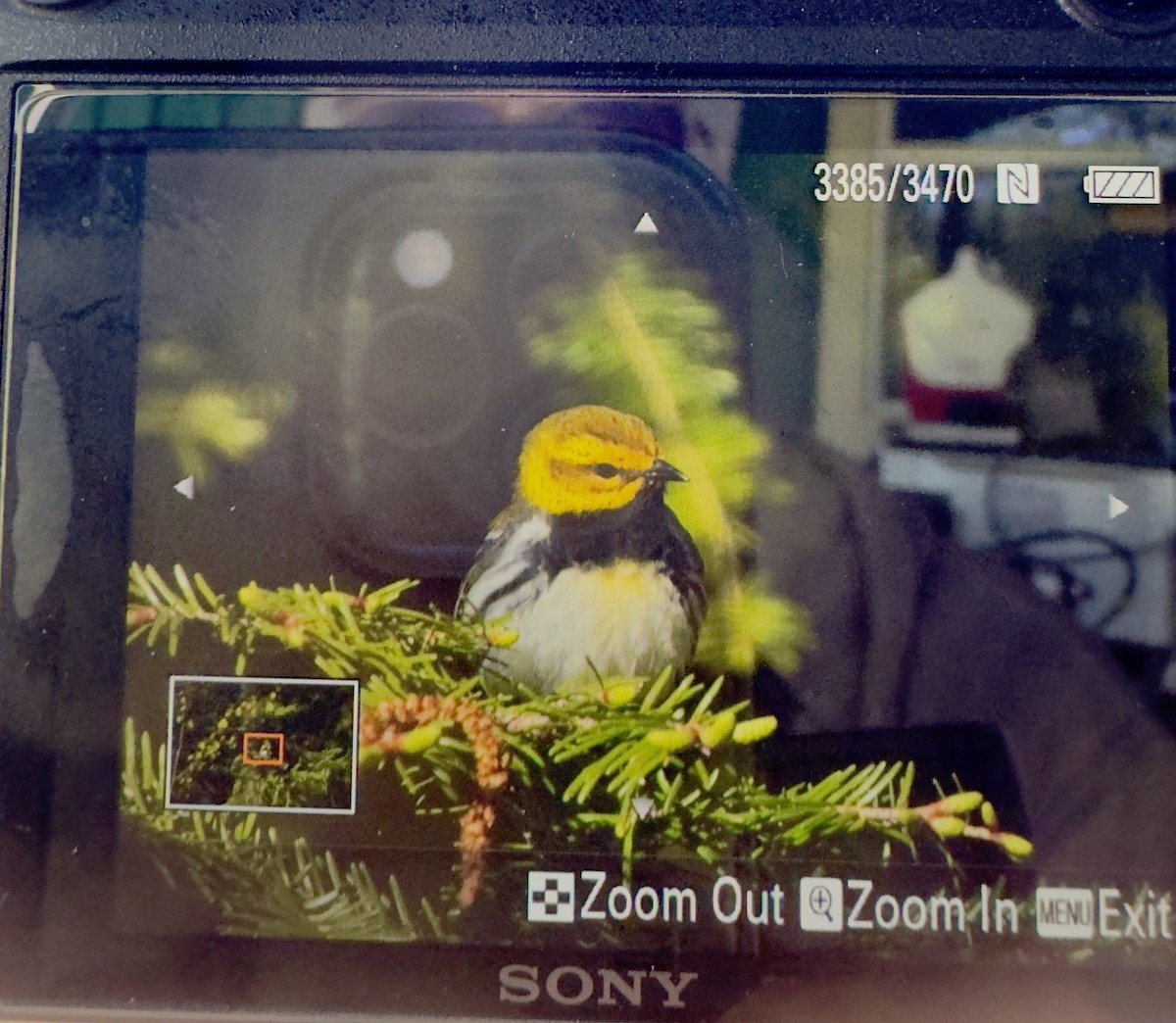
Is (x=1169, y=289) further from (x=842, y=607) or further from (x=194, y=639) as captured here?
(x=194, y=639)

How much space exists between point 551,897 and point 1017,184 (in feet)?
1.61

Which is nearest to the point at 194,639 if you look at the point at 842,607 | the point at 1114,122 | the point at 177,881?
the point at 177,881

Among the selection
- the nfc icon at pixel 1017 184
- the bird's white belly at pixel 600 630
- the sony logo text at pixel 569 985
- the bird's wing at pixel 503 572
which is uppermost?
the nfc icon at pixel 1017 184

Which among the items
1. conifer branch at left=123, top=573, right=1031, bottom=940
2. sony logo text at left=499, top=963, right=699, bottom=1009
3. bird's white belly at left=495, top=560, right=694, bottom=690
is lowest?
sony logo text at left=499, top=963, right=699, bottom=1009

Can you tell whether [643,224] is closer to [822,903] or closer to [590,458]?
[590,458]

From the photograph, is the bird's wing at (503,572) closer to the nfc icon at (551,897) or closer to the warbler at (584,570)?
the warbler at (584,570)

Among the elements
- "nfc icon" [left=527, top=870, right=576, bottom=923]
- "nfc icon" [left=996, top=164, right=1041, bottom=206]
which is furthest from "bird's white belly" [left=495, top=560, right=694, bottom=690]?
"nfc icon" [left=996, top=164, right=1041, bottom=206]

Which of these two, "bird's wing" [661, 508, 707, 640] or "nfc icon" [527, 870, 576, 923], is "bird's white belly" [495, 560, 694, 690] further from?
"nfc icon" [527, 870, 576, 923]

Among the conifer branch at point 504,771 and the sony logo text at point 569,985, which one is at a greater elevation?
the conifer branch at point 504,771

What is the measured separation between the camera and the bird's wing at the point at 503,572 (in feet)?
1.75

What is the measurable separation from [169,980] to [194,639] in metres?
0.20

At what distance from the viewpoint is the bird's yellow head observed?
53 centimetres

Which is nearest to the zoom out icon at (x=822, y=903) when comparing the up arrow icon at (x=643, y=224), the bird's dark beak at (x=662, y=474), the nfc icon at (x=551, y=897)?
the nfc icon at (x=551, y=897)

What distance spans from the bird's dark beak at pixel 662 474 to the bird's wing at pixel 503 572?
0.08 metres
